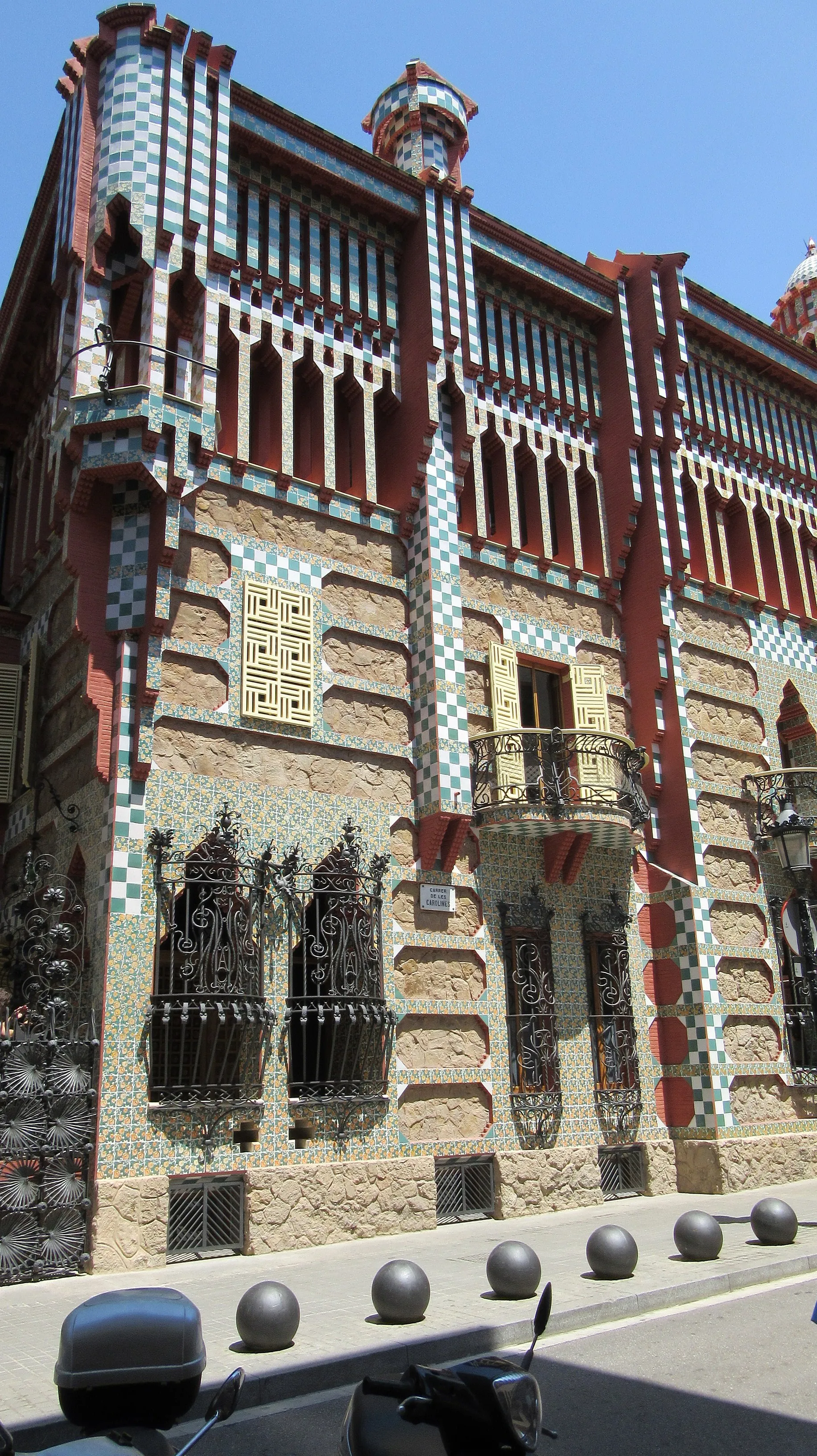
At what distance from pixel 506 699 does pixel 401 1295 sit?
28.8 feet

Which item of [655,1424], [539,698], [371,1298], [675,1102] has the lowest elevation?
[655,1424]

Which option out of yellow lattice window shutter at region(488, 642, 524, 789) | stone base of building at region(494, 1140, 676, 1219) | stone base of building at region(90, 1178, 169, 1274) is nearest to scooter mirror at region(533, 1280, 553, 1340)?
stone base of building at region(90, 1178, 169, 1274)

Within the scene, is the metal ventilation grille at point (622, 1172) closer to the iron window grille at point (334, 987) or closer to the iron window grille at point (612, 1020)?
the iron window grille at point (612, 1020)

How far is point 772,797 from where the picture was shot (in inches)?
668

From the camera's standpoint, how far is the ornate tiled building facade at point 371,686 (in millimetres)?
11445

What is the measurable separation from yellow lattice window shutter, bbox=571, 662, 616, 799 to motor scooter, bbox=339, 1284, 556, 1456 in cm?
1116

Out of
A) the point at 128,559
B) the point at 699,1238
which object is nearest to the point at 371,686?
the point at 128,559

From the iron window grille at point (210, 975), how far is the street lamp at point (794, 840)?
6432 millimetres

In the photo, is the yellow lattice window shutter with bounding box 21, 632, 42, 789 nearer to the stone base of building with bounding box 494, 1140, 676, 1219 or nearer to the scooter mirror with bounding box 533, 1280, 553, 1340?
the stone base of building with bounding box 494, 1140, 676, 1219

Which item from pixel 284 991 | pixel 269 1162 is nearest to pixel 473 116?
pixel 284 991

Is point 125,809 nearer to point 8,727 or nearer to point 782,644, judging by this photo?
point 8,727

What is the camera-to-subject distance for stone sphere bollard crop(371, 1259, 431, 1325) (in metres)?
7.11

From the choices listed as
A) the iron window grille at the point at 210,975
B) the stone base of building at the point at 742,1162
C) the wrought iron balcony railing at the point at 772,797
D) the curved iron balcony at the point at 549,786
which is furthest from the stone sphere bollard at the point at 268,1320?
the wrought iron balcony railing at the point at 772,797

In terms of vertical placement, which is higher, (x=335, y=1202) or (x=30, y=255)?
(x=30, y=255)
